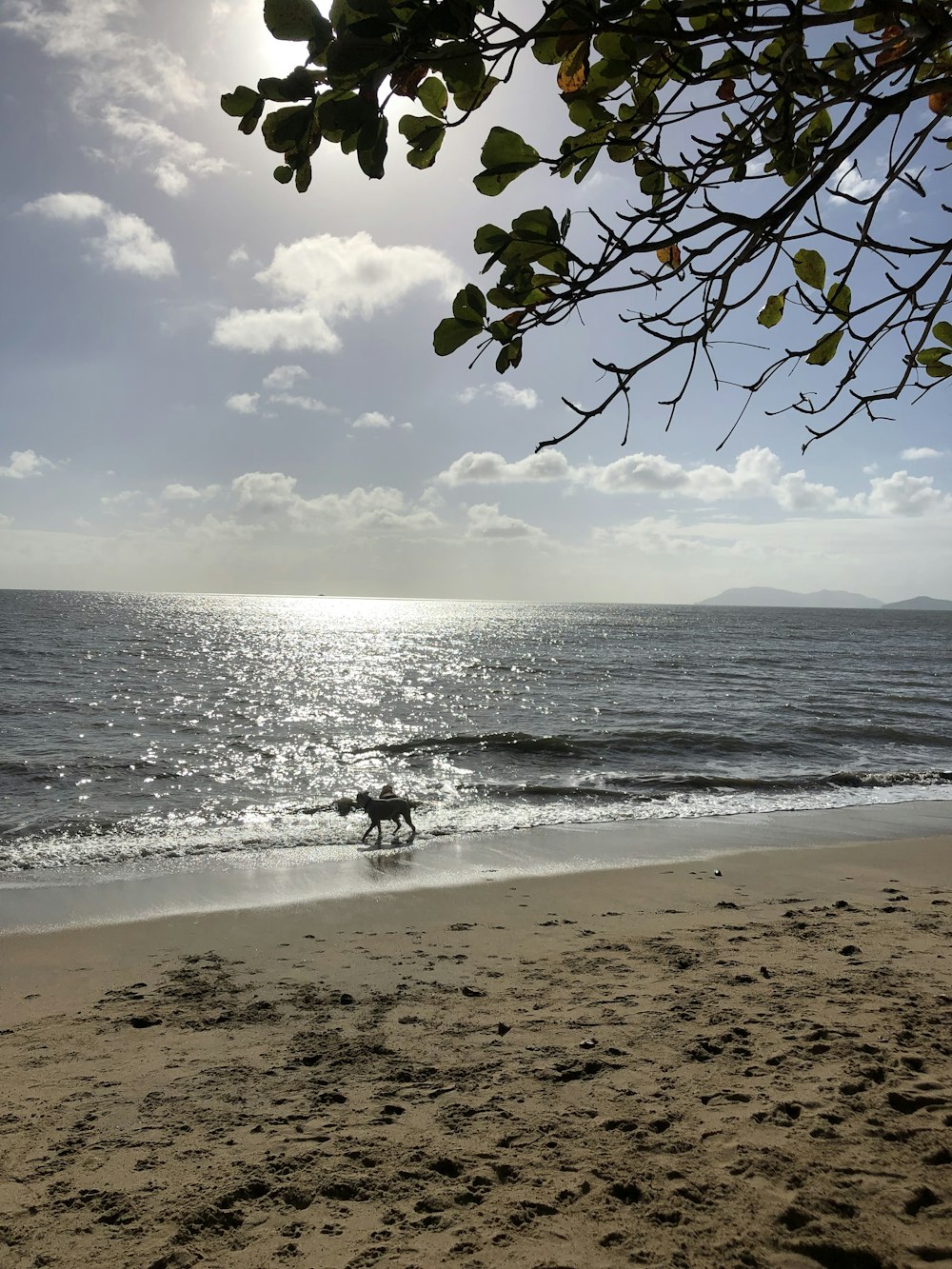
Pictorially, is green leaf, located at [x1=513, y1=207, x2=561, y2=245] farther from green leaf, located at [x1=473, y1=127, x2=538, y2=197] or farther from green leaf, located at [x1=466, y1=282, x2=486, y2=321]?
green leaf, located at [x1=466, y1=282, x2=486, y2=321]

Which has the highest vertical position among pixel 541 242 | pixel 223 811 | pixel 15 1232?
pixel 541 242

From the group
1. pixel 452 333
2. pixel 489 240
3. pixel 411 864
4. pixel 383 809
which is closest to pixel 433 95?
pixel 489 240

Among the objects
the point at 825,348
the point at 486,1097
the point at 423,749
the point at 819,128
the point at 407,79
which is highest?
the point at 819,128

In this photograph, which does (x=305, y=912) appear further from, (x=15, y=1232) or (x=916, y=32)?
(x=916, y=32)

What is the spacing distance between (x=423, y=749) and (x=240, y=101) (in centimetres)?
1709

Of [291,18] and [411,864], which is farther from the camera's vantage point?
[411,864]

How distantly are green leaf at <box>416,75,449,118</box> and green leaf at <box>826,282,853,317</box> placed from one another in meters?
1.22

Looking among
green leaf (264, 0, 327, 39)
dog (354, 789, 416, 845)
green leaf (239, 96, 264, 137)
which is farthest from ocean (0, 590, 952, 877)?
green leaf (264, 0, 327, 39)

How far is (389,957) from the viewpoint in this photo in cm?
585

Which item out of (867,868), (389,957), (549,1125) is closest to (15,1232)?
(549,1125)

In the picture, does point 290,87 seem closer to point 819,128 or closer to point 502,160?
point 502,160

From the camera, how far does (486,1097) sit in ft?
11.5

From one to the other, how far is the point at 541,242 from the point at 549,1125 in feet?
11.4

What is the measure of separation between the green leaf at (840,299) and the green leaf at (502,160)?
1.00 meters
